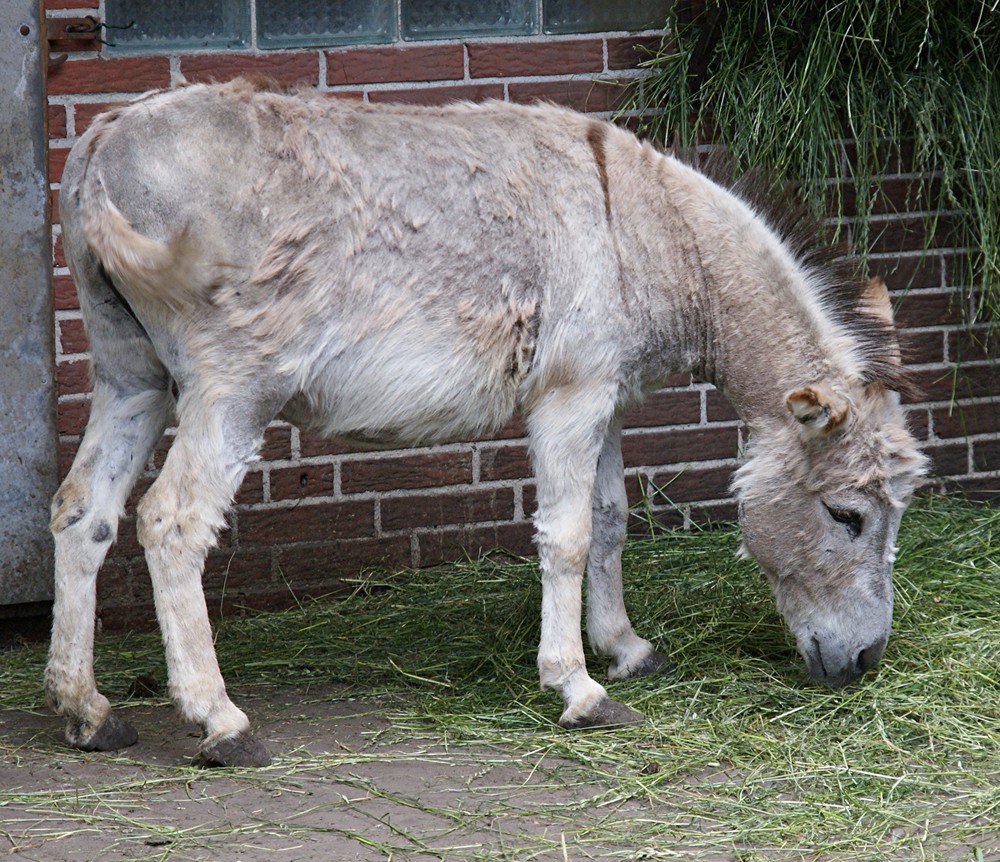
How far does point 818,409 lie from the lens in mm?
3781

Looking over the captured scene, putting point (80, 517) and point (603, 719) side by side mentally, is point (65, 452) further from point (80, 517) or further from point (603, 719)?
point (603, 719)

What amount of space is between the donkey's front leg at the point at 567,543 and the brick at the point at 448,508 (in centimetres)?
132

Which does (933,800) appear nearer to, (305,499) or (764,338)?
(764,338)

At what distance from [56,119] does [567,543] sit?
2.30 m

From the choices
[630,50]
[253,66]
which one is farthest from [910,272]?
[253,66]

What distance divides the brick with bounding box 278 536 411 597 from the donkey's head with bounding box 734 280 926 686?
1658 mm

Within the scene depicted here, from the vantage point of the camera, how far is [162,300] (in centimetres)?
356

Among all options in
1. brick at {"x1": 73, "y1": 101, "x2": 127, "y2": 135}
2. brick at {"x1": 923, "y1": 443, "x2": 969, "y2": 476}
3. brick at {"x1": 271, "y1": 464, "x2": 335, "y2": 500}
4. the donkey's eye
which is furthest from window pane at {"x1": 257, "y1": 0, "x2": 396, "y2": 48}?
brick at {"x1": 923, "y1": 443, "x2": 969, "y2": 476}

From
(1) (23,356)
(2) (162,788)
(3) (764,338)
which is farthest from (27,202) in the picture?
(3) (764,338)

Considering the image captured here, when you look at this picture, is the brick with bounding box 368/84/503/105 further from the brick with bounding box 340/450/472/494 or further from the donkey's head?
the donkey's head

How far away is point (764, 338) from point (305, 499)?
6.23ft

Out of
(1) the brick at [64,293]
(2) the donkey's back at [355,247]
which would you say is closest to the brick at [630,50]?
(2) the donkey's back at [355,247]

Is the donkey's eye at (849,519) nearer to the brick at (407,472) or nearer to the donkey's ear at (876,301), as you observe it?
the donkey's ear at (876,301)

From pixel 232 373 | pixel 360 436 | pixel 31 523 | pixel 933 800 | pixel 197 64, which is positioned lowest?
pixel 933 800
